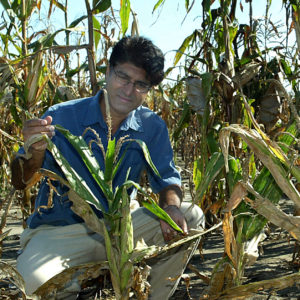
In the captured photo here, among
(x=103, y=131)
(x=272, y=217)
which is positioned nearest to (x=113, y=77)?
(x=103, y=131)

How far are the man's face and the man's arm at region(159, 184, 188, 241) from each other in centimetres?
36

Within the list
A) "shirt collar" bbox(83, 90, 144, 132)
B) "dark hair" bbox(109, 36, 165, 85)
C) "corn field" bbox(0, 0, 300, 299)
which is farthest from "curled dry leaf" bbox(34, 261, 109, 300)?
"dark hair" bbox(109, 36, 165, 85)

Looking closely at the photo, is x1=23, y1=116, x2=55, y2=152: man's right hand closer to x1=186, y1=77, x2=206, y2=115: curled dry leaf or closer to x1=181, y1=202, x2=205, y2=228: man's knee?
x1=181, y1=202, x2=205, y2=228: man's knee

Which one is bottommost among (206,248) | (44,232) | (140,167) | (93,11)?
(206,248)

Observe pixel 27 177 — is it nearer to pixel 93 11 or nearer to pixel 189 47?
pixel 93 11

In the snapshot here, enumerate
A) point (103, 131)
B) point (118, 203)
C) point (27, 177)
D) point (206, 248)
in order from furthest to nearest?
point (206, 248)
point (103, 131)
point (27, 177)
point (118, 203)

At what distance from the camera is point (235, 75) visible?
208 cm

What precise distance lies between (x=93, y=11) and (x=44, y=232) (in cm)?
104

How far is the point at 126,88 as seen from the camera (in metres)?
1.73

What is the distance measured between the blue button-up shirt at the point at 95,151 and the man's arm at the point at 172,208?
3 cm

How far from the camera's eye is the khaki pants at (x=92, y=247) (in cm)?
159

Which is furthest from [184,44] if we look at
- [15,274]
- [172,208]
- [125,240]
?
[15,274]

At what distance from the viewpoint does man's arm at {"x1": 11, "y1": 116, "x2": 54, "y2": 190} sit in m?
1.31

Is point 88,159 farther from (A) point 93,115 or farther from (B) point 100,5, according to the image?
(B) point 100,5
